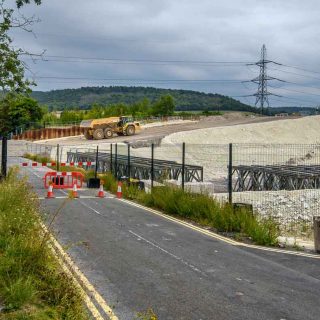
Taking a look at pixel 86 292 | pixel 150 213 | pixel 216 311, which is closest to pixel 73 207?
pixel 150 213

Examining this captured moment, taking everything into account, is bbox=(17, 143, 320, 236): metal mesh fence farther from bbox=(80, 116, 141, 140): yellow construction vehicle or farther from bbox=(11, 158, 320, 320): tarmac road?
bbox=(80, 116, 141, 140): yellow construction vehicle

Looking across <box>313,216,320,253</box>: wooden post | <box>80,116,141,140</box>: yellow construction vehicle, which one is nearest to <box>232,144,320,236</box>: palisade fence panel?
<box>313,216,320,253</box>: wooden post

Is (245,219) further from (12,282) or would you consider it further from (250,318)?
(12,282)

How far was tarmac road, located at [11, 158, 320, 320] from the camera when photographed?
22.0 feet

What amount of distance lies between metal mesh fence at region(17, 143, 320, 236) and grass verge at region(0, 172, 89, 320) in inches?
292

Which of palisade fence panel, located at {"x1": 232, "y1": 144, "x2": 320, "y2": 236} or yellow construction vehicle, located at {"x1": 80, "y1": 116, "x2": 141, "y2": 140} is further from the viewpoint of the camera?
yellow construction vehicle, located at {"x1": 80, "y1": 116, "x2": 141, "y2": 140}

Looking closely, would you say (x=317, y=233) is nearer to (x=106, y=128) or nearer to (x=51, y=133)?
(x=106, y=128)

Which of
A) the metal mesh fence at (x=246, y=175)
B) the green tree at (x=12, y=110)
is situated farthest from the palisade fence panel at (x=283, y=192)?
the green tree at (x=12, y=110)

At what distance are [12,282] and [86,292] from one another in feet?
4.22

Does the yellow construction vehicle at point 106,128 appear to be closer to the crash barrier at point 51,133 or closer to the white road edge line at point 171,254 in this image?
the crash barrier at point 51,133

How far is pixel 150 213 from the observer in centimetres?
1577

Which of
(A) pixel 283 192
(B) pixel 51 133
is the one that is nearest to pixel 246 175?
(A) pixel 283 192

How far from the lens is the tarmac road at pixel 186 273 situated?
6711 mm

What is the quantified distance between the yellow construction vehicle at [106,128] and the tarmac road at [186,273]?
46.9 metres
